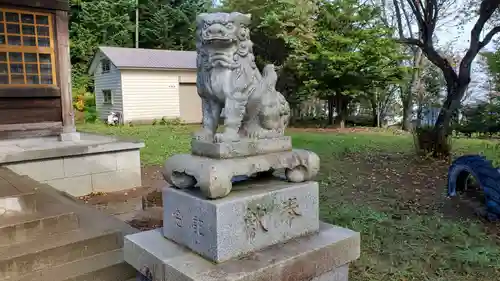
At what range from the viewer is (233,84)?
2090 mm

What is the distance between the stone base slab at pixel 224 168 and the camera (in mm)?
1856

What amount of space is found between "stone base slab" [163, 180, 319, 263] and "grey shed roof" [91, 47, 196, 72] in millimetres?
16178

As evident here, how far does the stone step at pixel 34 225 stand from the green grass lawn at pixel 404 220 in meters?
2.56

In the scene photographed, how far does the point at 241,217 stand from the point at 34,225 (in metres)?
2.27

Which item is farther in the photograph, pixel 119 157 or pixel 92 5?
pixel 92 5

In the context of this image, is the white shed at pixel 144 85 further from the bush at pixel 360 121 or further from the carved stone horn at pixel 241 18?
the carved stone horn at pixel 241 18

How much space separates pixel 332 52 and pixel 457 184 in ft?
33.6

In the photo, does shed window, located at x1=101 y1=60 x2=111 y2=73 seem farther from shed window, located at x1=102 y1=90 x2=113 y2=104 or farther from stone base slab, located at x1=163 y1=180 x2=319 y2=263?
stone base slab, located at x1=163 y1=180 x2=319 y2=263

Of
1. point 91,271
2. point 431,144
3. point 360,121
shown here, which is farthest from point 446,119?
point 360,121

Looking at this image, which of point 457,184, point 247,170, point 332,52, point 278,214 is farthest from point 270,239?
point 332,52

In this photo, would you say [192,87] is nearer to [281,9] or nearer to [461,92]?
[281,9]

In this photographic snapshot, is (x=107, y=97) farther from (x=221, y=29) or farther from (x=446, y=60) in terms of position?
(x=221, y=29)

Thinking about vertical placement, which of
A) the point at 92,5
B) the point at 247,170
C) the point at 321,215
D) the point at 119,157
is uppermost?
the point at 92,5

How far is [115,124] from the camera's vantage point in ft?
56.3
